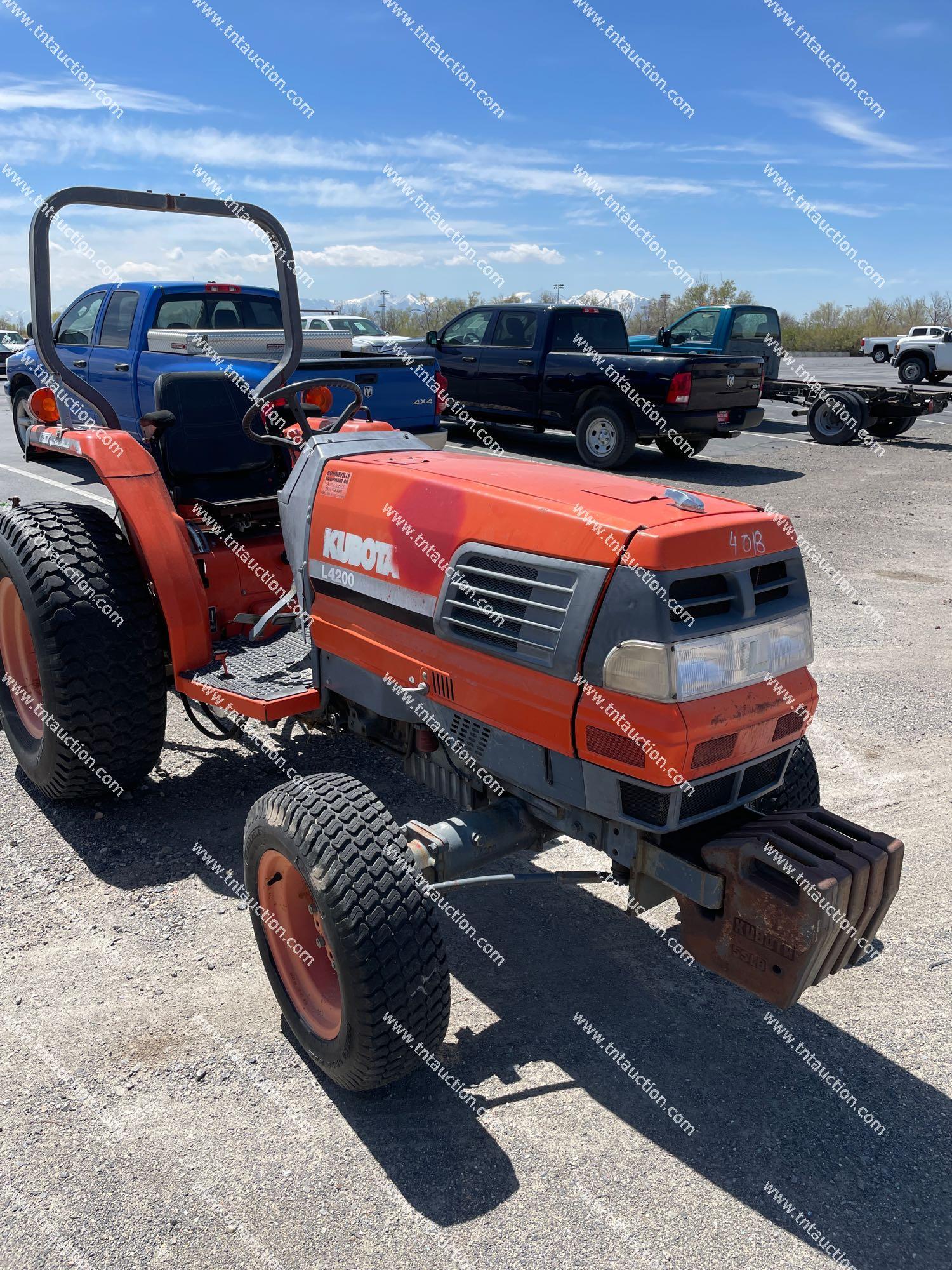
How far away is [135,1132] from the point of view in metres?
2.59

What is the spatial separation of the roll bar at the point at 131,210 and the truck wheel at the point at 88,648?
546 millimetres

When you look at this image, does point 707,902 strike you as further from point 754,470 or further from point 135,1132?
point 754,470

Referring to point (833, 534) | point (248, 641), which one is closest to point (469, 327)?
point (833, 534)

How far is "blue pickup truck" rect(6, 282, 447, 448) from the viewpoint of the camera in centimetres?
907

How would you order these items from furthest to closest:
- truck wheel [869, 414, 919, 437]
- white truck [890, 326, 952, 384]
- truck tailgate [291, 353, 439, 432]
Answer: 1. white truck [890, 326, 952, 384]
2. truck wheel [869, 414, 919, 437]
3. truck tailgate [291, 353, 439, 432]

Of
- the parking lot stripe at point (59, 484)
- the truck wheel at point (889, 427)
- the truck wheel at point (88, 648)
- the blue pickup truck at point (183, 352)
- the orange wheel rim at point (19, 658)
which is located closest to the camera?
the truck wheel at point (88, 648)

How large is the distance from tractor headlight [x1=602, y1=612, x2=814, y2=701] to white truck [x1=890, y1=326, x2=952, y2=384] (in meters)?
25.1

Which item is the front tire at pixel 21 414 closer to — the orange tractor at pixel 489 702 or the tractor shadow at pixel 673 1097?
the orange tractor at pixel 489 702

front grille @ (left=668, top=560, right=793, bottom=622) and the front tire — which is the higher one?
front grille @ (left=668, top=560, right=793, bottom=622)

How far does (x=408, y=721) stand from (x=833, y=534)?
737cm

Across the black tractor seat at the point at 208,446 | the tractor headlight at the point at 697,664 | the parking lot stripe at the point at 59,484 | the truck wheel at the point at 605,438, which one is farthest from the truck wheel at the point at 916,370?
the tractor headlight at the point at 697,664

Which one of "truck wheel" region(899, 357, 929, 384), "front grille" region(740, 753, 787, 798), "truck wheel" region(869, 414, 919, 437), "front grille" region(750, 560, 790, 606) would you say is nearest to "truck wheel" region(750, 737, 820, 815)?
"front grille" region(740, 753, 787, 798)

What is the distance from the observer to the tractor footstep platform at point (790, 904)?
2.36 m

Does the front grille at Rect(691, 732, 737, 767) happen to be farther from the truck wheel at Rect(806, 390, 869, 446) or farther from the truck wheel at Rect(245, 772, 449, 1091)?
the truck wheel at Rect(806, 390, 869, 446)
